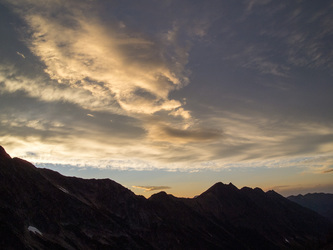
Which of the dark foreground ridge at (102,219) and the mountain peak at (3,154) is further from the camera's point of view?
the mountain peak at (3,154)

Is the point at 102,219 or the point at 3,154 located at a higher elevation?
the point at 3,154

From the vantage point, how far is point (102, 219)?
94500 mm

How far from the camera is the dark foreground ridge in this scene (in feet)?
215

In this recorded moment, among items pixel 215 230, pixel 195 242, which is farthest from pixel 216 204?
pixel 195 242

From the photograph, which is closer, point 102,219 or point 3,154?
point 3,154

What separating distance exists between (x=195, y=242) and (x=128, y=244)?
46.3 m

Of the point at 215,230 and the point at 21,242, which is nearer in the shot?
the point at 21,242

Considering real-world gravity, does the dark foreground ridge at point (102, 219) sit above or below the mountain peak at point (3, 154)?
below

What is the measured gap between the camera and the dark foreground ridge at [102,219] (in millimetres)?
65625

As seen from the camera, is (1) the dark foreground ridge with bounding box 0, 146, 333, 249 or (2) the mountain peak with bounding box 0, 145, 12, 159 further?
(2) the mountain peak with bounding box 0, 145, 12, 159

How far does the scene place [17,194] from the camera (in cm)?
7194

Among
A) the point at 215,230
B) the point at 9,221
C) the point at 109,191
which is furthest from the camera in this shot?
the point at 215,230

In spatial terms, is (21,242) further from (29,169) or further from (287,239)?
(287,239)

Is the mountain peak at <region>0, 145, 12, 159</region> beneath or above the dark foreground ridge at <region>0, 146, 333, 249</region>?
above
